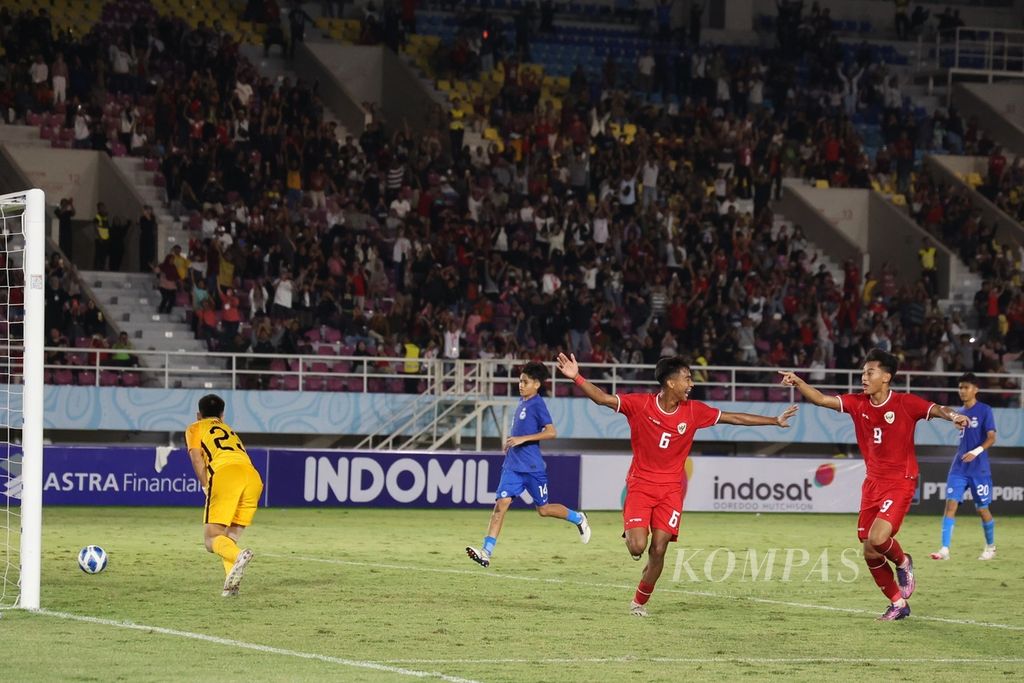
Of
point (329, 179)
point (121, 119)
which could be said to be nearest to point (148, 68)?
point (121, 119)

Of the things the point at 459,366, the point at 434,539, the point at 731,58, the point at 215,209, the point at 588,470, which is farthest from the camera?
the point at 731,58

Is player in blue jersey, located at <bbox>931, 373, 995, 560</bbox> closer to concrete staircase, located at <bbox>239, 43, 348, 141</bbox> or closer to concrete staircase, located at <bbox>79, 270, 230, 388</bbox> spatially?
concrete staircase, located at <bbox>79, 270, 230, 388</bbox>

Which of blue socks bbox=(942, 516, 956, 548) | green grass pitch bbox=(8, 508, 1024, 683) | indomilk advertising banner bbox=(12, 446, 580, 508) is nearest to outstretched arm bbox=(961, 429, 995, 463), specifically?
blue socks bbox=(942, 516, 956, 548)

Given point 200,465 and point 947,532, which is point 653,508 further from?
point 947,532

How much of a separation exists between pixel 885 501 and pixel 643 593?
2.11m

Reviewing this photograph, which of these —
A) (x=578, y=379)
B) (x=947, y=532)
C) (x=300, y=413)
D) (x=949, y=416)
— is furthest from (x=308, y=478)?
(x=949, y=416)

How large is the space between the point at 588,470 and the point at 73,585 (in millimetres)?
14261

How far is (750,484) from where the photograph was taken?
93.4 feet

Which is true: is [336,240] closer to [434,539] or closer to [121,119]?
[121,119]

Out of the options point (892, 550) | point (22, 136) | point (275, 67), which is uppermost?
point (275, 67)

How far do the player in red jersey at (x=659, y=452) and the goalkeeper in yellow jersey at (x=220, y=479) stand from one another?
10.4 ft

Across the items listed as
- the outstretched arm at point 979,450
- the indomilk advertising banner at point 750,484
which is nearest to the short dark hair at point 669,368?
the outstretched arm at point 979,450

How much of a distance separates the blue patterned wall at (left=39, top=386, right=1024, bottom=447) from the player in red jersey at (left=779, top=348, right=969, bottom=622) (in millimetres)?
17548

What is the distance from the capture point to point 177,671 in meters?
10.1
